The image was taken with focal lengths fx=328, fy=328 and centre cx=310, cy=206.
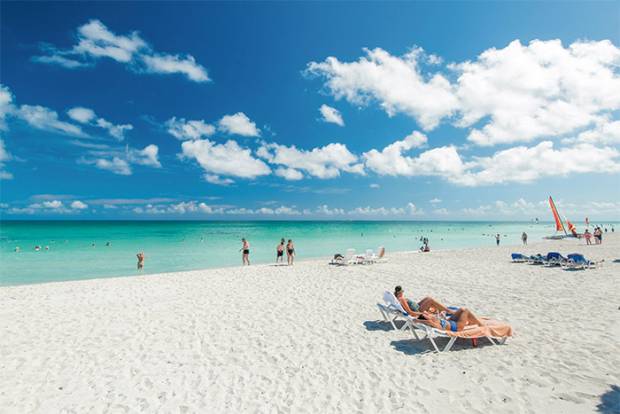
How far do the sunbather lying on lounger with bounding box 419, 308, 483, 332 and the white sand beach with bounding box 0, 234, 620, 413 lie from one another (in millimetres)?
431

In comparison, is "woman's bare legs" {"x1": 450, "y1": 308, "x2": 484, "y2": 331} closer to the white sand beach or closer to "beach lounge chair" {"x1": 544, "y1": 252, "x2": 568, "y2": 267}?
the white sand beach

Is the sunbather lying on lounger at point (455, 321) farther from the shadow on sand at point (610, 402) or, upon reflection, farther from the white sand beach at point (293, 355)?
the shadow on sand at point (610, 402)

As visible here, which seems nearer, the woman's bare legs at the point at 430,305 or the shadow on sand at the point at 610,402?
the shadow on sand at the point at 610,402

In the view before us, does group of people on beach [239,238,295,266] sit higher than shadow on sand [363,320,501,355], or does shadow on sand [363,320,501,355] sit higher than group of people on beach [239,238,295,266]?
group of people on beach [239,238,295,266]

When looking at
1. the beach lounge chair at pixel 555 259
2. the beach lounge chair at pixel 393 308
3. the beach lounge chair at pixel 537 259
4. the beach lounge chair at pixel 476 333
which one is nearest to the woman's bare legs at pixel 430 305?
the beach lounge chair at pixel 393 308

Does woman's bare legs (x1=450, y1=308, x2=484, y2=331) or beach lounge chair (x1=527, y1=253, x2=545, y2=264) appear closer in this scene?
woman's bare legs (x1=450, y1=308, x2=484, y2=331)

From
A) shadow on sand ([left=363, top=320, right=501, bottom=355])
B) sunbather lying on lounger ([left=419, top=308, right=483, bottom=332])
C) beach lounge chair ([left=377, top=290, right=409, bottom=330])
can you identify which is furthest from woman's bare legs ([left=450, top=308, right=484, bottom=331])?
beach lounge chair ([left=377, top=290, right=409, bottom=330])

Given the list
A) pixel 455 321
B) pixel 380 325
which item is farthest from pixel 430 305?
pixel 380 325

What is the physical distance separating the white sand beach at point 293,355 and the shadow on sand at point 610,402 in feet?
0.08

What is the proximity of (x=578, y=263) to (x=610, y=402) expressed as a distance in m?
14.7

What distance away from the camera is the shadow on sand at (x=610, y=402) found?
178 inches

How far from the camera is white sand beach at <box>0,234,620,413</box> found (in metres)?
5.07

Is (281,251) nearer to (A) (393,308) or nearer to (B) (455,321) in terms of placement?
(A) (393,308)

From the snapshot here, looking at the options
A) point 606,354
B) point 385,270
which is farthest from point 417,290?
point 606,354
